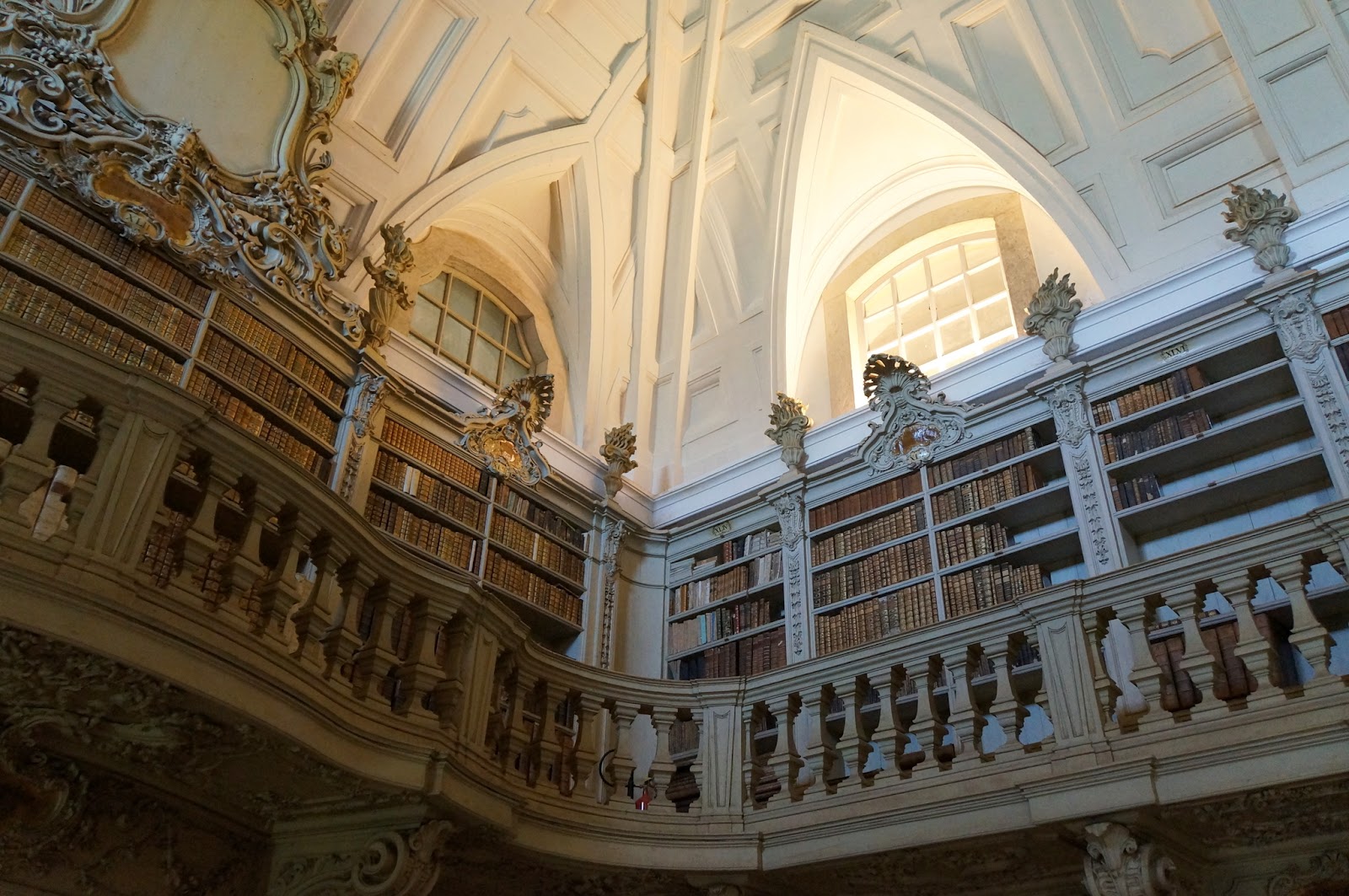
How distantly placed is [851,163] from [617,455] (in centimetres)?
337

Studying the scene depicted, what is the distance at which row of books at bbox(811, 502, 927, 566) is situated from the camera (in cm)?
670

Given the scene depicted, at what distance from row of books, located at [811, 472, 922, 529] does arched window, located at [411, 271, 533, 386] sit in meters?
2.83

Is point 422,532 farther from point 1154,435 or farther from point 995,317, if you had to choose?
point 995,317

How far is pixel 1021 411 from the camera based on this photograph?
661 centimetres

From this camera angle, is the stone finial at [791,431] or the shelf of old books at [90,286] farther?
the stone finial at [791,431]

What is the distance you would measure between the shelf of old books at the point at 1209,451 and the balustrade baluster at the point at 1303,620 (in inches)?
70.8

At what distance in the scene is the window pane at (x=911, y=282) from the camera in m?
8.66

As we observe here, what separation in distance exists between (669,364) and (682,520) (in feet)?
5.35

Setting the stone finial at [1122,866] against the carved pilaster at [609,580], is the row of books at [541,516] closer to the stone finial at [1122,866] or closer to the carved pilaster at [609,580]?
the carved pilaster at [609,580]

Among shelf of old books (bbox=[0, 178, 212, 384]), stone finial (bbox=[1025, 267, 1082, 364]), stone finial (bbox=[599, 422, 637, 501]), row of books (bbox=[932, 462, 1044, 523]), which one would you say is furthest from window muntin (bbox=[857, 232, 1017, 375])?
shelf of old books (bbox=[0, 178, 212, 384])

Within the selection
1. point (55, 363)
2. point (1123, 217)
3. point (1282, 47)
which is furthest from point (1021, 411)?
point (55, 363)

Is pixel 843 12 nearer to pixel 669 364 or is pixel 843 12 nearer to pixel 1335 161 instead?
pixel 669 364

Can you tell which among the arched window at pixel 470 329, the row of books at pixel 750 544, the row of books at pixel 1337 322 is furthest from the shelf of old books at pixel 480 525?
the row of books at pixel 1337 322

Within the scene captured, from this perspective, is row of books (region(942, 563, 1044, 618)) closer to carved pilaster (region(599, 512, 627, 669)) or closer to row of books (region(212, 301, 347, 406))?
carved pilaster (region(599, 512, 627, 669))
